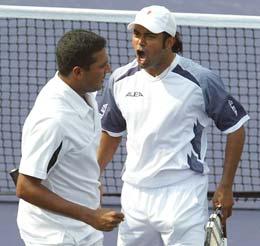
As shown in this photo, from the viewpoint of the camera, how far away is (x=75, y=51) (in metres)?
5.14

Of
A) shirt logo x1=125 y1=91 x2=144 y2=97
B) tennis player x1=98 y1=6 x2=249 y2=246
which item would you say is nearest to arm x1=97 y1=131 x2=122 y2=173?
tennis player x1=98 y1=6 x2=249 y2=246

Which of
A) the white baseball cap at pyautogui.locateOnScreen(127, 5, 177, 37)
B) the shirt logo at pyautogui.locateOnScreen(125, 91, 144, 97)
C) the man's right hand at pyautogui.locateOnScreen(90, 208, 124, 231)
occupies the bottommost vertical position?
the man's right hand at pyautogui.locateOnScreen(90, 208, 124, 231)

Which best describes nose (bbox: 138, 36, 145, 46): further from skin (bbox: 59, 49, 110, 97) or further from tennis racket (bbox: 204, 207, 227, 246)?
tennis racket (bbox: 204, 207, 227, 246)

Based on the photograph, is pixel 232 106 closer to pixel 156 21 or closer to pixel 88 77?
pixel 156 21

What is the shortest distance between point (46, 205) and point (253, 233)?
3.02 m

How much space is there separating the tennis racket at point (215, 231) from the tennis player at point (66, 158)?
0.52 metres

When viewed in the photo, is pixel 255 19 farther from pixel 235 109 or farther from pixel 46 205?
pixel 46 205

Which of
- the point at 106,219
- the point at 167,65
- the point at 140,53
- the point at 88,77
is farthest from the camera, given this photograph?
the point at 167,65

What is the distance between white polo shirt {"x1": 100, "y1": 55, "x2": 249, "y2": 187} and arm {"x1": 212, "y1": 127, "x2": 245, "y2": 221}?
5cm

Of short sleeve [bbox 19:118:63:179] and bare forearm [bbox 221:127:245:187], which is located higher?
short sleeve [bbox 19:118:63:179]

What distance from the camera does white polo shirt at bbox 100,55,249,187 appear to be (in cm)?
574

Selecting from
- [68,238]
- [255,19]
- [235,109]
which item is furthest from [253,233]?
[68,238]

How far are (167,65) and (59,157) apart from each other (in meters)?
0.96

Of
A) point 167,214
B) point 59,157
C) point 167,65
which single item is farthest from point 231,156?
point 59,157
